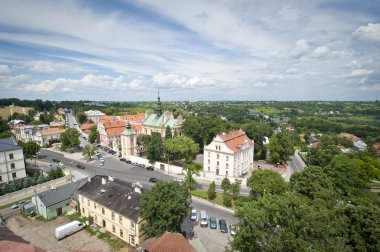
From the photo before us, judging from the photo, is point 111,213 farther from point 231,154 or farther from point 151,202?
point 231,154

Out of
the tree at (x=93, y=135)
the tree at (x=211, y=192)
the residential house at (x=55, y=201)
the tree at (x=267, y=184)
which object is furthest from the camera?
the tree at (x=93, y=135)

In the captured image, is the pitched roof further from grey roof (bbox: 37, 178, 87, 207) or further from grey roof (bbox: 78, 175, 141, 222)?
grey roof (bbox: 37, 178, 87, 207)

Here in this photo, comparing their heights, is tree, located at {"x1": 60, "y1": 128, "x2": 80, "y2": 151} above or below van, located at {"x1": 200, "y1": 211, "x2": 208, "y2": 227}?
above

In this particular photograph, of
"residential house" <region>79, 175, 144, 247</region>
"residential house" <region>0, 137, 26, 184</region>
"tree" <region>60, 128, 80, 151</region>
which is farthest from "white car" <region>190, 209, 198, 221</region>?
"tree" <region>60, 128, 80, 151</region>

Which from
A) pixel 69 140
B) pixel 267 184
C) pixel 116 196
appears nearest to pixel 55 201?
pixel 116 196

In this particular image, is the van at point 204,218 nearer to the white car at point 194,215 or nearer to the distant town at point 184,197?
the distant town at point 184,197

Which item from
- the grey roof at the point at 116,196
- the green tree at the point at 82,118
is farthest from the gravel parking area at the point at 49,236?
the green tree at the point at 82,118

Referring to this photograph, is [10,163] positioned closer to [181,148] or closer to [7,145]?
[7,145]
